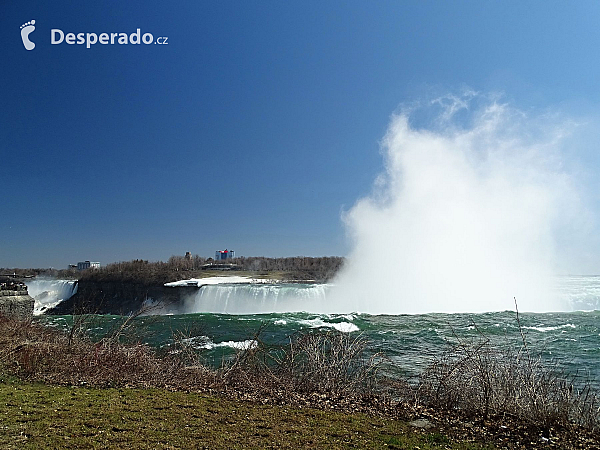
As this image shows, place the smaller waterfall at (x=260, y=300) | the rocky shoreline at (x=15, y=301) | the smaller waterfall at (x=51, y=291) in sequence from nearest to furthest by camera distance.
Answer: the rocky shoreline at (x=15, y=301), the smaller waterfall at (x=260, y=300), the smaller waterfall at (x=51, y=291)

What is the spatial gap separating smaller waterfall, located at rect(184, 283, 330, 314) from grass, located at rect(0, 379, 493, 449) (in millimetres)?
36537

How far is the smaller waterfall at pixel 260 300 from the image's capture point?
145 ft

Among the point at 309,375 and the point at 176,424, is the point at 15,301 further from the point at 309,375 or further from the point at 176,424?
the point at 176,424

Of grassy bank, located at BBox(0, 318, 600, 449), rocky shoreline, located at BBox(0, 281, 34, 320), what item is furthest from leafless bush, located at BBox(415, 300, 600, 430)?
rocky shoreline, located at BBox(0, 281, 34, 320)

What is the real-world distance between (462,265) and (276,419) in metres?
45.4

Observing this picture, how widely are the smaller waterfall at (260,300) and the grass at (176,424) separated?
Answer: 36537 mm

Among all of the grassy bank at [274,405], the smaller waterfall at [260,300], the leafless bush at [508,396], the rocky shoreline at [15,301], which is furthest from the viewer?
the smaller waterfall at [260,300]

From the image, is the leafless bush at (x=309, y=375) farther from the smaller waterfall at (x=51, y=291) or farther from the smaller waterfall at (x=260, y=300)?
Answer: the smaller waterfall at (x=51, y=291)

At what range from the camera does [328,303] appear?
44.1 m

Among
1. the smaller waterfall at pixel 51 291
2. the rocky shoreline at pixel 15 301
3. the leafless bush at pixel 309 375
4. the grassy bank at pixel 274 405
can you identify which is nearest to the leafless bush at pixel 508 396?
the grassy bank at pixel 274 405

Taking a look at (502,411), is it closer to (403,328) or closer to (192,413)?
(192,413)

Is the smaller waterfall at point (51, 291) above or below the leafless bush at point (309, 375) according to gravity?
below

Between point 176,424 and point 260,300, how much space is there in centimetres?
3909

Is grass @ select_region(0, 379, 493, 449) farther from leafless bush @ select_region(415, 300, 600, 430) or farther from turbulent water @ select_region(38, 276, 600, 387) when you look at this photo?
turbulent water @ select_region(38, 276, 600, 387)
